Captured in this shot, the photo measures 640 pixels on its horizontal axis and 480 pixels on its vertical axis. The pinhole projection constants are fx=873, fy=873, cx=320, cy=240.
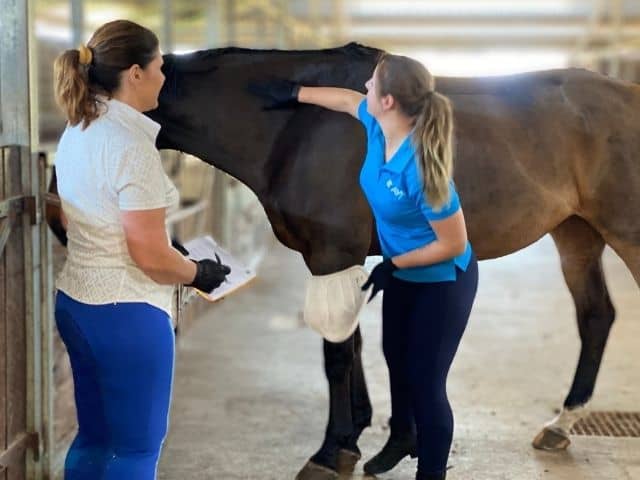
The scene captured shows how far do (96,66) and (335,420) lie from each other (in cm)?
151

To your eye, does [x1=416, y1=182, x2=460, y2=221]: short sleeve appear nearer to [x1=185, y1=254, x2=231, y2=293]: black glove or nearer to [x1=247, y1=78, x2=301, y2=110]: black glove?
[x1=185, y1=254, x2=231, y2=293]: black glove

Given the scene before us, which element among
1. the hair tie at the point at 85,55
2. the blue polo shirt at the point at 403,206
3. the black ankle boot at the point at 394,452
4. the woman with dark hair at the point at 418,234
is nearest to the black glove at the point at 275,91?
the woman with dark hair at the point at 418,234

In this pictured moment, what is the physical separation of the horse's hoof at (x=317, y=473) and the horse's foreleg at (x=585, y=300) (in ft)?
2.90

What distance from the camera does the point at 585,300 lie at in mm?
3451

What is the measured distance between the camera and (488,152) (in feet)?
9.62

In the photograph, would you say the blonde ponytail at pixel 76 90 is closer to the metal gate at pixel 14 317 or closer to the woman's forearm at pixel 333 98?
the metal gate at pixel 14 317

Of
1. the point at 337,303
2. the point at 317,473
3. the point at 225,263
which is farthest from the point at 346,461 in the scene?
the point at 225,263

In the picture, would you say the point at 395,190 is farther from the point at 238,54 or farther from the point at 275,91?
the point at 238,54

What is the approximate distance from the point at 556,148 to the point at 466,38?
36.1 ft

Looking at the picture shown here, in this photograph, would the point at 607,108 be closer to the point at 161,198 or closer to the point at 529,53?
the point at 161,198

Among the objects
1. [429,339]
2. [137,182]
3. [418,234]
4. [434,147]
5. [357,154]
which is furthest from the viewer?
[357,154]

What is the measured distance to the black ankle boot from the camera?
295cm

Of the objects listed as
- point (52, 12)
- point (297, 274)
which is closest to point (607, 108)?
point (297, 274)

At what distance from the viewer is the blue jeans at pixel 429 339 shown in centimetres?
230
